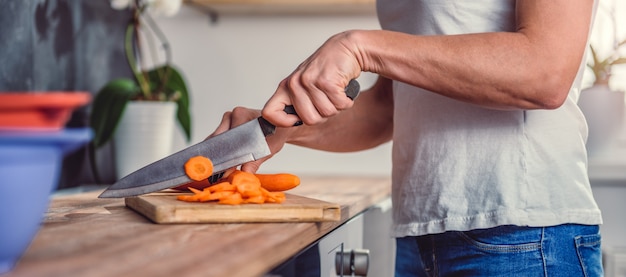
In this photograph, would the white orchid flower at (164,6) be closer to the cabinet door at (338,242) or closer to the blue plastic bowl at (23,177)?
the cabinet door at (338,242)

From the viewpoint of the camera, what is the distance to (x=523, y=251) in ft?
3.37

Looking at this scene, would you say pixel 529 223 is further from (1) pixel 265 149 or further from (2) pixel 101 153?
(2) pixel 101 153

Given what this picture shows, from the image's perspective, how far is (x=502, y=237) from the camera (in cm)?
104

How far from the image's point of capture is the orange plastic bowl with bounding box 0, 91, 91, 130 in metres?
0.57

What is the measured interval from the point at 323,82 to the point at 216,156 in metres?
0.21

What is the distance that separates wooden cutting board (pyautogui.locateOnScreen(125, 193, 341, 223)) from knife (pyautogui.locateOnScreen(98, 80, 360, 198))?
6 cm

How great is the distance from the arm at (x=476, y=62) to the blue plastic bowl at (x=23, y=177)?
416 mm

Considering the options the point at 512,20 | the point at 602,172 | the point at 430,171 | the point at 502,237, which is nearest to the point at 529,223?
the point at 502,237

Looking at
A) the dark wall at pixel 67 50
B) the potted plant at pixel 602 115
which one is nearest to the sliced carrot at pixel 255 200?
the dark wall at pixel 67 50

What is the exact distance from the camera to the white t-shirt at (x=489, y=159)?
105cm

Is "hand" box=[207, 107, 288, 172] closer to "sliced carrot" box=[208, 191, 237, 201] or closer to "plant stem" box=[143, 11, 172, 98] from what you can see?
"sliced carrot" box=[208, 191, 237, 201]

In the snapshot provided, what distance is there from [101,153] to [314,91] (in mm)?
1327

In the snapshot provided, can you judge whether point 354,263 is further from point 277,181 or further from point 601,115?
point 601,115

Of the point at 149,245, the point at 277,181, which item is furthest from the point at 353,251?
the point at 149,245
